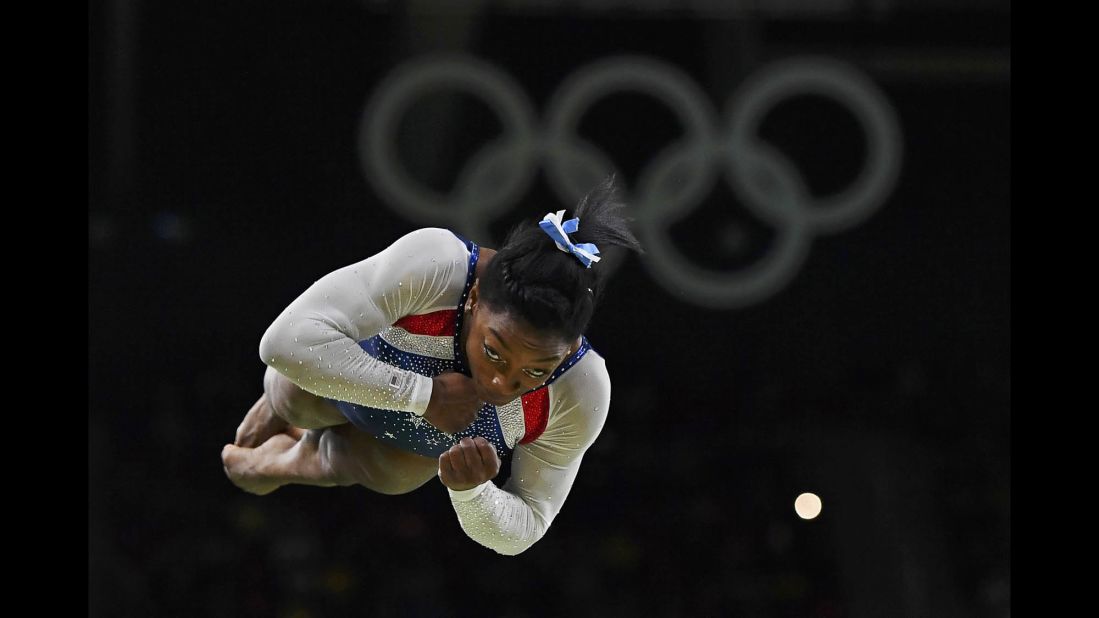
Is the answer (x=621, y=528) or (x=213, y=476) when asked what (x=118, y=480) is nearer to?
(x=213, y=476)

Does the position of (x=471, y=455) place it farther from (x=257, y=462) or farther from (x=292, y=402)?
(x=257, y=462)

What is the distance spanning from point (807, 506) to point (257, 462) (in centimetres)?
208

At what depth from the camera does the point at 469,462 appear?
1.84 metres

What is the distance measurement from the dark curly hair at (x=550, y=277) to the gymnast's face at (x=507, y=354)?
1 cm

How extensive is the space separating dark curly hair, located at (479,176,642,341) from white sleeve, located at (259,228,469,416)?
0.09 metres

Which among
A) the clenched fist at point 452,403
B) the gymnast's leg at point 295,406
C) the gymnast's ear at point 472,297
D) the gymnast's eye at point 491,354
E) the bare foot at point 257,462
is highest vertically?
the gymnast's ear at point 472,297

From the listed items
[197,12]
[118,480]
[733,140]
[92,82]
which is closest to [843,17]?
[733,140]

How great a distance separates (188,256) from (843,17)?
86.2 inches

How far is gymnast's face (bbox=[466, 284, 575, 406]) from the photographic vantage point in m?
1.75

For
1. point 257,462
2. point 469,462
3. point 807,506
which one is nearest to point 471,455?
point 469,462

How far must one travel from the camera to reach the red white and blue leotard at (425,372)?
182 cm

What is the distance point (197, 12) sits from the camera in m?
3.93

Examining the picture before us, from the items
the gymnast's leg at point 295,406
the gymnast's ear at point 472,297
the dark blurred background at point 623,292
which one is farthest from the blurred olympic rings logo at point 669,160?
the gymnast's ear at point 472,297

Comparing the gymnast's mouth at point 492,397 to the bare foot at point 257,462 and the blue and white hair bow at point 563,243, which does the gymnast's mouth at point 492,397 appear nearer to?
the blue and white hair bow at point 563,243
